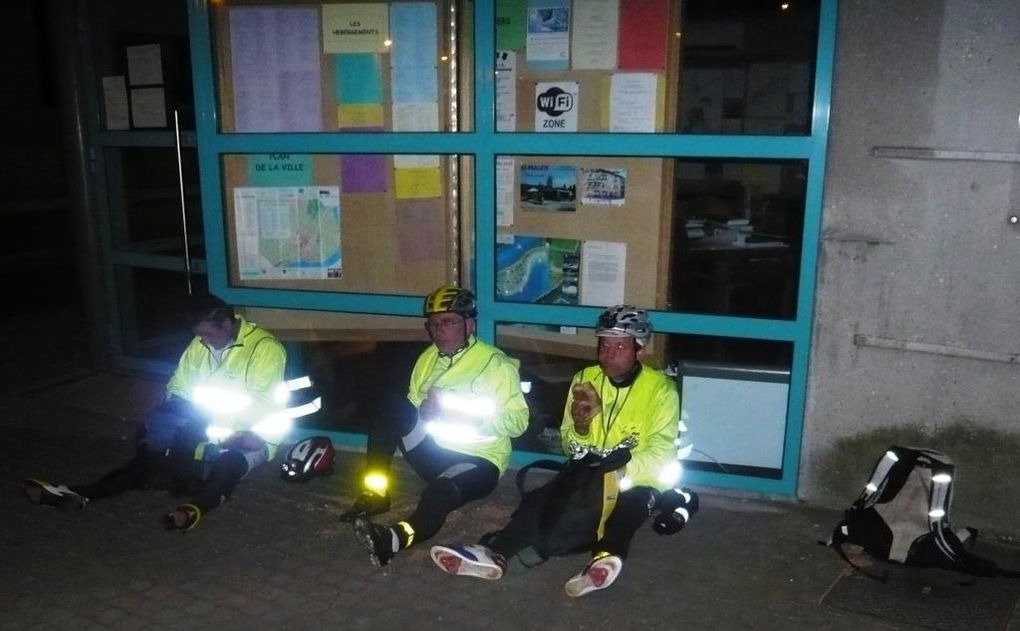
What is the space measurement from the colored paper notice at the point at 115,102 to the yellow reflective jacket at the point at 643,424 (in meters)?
5.00

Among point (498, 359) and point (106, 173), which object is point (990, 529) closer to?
point (498, 359)

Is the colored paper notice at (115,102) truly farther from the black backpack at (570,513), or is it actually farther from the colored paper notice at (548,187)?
the black backpack at (570,513)

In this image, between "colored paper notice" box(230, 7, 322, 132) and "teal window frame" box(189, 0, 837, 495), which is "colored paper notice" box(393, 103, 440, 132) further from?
"colored paper notice" box(230, 7, 322, 132)

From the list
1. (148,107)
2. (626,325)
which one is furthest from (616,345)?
(148,107)

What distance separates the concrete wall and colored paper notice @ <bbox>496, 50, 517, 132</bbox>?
6.59 ft

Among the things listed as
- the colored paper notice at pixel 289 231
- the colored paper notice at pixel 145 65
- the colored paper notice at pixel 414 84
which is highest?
the colored paper notice at pixel 145 65

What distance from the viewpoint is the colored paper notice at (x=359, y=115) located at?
21.0ft

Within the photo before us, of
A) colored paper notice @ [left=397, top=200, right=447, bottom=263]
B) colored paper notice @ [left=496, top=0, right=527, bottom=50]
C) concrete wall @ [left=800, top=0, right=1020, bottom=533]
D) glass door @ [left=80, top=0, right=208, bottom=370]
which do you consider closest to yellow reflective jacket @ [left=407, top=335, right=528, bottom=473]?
colored paper notice @ [left=397, top=200, right=447, bottom=263]

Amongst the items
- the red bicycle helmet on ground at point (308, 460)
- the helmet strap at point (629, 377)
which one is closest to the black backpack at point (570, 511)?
the helmet strap at point (629, 377)

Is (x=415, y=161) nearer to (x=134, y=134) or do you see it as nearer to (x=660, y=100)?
(x=660, y=100)

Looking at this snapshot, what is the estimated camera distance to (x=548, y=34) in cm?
597

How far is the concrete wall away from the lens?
4.81 metres

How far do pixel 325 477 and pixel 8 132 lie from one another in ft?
36.9

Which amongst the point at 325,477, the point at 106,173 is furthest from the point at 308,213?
the point at 106,173
